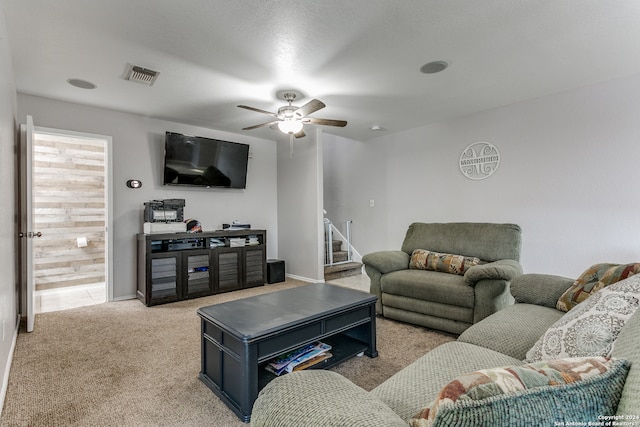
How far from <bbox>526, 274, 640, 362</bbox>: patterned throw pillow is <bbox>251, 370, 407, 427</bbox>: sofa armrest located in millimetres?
766

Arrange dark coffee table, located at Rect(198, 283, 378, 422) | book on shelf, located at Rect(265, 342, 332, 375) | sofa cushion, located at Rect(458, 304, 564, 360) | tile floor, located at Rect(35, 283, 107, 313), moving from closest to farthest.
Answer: sofa cushion, located at Rect(458, 304, 564, 360) < dark coffee table, located at Rect(198, 283, 378, 422) < book on shelf, located at Rect(265, 342, 332, 375) < tile floor, located at Rect(35, 283, 107, 313)

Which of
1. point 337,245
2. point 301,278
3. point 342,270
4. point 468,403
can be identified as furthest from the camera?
point 337,245

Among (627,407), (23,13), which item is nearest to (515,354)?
(627,407)

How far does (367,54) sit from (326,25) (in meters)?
0.53

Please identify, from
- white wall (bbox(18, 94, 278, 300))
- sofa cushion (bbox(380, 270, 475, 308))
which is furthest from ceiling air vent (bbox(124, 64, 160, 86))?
sofa cushion (bbox(380, 270, 475, 308))

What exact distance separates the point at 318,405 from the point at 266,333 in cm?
96

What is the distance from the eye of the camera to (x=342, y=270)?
531 cm

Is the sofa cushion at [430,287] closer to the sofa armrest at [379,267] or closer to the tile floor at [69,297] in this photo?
the sofa armrest at [379,267]

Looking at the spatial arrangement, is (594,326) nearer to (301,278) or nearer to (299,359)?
(299,359)

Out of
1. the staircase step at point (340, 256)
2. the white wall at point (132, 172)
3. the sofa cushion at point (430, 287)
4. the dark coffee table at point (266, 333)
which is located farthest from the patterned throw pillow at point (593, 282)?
the white wall at point (132, 172)

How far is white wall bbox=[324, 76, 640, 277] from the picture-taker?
321 cm

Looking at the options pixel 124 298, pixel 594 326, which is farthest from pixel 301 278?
pixel 594 326

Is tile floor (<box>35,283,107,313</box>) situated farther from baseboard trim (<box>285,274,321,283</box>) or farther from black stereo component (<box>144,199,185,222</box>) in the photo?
baseboard trim (<box>285,274,321,283</box>)

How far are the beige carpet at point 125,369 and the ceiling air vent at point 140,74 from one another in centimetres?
239
